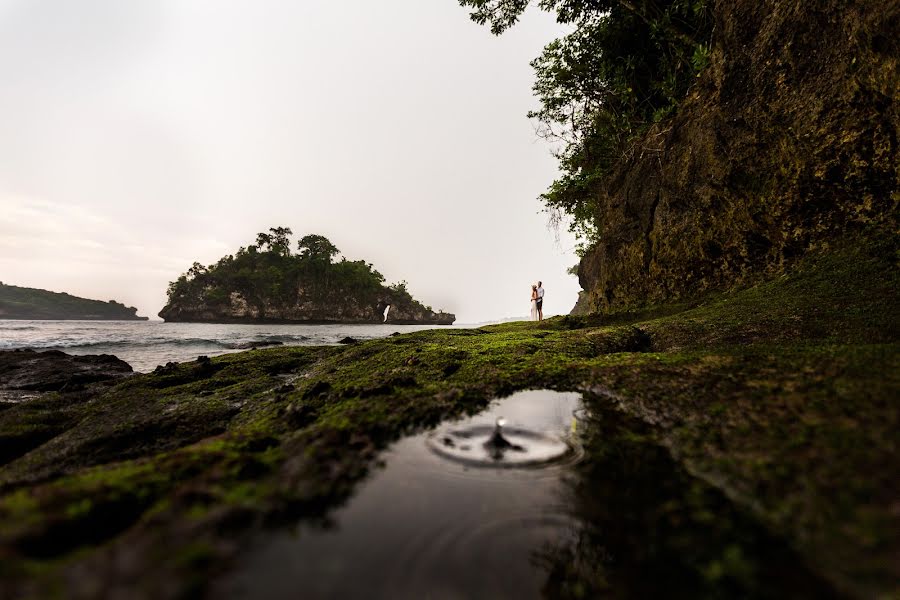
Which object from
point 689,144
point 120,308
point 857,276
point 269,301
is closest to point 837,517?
point 857,276

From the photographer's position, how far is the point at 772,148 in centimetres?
734

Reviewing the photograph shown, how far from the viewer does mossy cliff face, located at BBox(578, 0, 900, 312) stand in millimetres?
5738

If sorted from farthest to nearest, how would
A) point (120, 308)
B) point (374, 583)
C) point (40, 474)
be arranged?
point (120, 308) → point (40, 474) → point (374, 583)

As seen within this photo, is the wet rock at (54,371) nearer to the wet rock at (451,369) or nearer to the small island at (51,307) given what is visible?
the wet rock at (451,369)

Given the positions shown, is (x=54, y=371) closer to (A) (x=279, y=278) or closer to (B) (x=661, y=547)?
(B) (x=661, y=547)

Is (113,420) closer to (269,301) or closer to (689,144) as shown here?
(689,144)

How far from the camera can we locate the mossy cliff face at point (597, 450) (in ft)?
4.59

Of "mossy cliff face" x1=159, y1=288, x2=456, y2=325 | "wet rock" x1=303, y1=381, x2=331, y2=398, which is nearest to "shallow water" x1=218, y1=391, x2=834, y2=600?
"wet rock" x1=303, y1=381, x2=331, y2=398

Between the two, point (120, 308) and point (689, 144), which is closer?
point (689, 144)

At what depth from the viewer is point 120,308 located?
14488 centimetres

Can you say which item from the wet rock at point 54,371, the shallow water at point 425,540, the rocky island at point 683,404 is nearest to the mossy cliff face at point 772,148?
the rocky island at point 683,404

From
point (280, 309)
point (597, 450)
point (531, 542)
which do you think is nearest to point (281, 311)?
point (280, 309)

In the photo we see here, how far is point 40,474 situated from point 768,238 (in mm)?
11564

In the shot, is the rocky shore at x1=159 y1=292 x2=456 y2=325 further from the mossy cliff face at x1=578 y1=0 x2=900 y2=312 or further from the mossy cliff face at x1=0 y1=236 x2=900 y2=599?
the mossy cliff face at x1=0 y1=236 x2=900 y2=599
